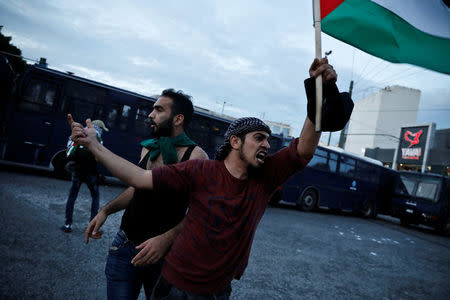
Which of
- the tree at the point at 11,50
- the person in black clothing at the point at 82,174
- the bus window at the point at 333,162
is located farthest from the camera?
the tree at the point at 11,50

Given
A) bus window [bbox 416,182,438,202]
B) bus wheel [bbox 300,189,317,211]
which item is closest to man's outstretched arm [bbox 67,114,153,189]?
bus wheel [bbox 300,189,317,211]

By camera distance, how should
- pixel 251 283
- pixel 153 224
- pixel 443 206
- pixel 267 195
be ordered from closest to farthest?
pixel 267 195, pixel 153 224, pixel 251 283, pixel 443 206

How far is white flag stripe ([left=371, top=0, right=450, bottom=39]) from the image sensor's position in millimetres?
2229

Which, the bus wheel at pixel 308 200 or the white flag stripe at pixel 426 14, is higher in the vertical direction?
the white flag stripe at pixel 426 14

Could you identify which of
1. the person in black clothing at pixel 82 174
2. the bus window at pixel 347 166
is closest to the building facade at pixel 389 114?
the bus window at pixel 347 166

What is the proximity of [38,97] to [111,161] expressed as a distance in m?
9.29

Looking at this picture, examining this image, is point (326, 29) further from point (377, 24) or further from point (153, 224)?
point (153, 224)

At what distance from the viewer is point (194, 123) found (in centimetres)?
1109

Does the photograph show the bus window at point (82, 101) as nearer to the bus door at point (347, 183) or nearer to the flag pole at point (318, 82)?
the flag pole at point (318, 82)

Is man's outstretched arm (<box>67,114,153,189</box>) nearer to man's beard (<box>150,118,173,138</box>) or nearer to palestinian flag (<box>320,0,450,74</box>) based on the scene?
man's beard (<box>150,118,173,138</box>)

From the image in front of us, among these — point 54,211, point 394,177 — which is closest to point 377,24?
point 54,211

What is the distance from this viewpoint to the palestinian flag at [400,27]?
222cm

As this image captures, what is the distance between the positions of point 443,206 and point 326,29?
15.1m

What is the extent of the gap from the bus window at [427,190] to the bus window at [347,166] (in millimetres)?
3378
